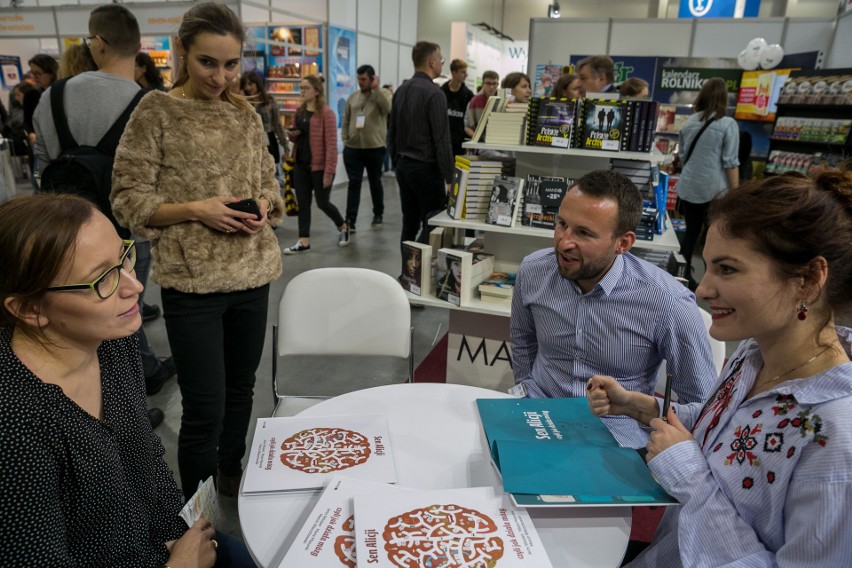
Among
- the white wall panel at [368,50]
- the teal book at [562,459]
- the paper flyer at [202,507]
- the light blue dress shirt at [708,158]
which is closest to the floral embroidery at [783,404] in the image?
the teal book at [562,459]

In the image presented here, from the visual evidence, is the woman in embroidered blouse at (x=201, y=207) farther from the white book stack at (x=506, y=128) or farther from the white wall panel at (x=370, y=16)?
the white wall panel at (x=370, y=16)

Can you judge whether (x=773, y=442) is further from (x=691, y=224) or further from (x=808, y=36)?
(x=808, y=36)

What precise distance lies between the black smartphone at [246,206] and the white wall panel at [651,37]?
7998 mm

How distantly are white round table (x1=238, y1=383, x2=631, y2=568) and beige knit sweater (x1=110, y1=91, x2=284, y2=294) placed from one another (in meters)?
0.57

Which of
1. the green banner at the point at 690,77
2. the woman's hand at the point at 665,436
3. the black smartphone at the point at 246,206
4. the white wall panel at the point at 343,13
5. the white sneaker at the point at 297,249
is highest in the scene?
the white wall panel at the point at 343,13

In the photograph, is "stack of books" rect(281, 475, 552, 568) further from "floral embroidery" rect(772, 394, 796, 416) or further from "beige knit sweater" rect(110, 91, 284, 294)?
"beige knit sweater" rect(110, 91, 284, 294)

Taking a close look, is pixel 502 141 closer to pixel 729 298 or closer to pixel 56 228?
pixel 729 298

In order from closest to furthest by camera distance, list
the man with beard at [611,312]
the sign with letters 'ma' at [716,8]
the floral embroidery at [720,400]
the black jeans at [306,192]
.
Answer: the floral embroidery at [720,400] → the man with beard at [611,312] → the black jeans at [306,192] → the sign with letters 'ma' at [716,8]

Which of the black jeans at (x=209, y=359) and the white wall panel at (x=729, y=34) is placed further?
the white wall panel at (x=729, y=34)

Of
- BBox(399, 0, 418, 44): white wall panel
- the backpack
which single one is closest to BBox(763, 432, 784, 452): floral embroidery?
the backpack

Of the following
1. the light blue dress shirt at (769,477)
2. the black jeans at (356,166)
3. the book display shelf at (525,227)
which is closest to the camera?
the light blue dress shirt at (769,477)

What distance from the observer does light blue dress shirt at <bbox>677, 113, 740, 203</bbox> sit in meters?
4.56

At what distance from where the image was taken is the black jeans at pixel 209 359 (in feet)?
5.56

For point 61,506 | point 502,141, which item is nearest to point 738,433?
point 61,506
